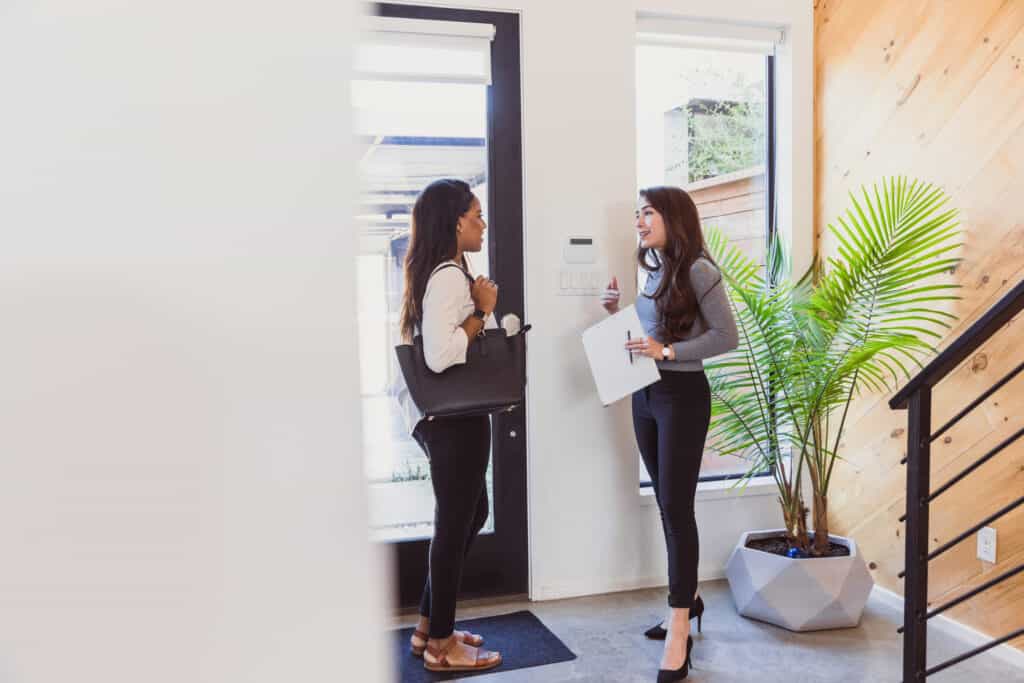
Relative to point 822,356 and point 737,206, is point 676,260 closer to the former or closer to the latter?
point 822,356

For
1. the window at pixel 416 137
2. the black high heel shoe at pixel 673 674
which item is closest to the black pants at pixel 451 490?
the window at pixel 416 137

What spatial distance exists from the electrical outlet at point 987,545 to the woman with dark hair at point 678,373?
0.95m

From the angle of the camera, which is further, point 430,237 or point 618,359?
point 618,359

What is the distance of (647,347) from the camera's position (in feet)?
9.01

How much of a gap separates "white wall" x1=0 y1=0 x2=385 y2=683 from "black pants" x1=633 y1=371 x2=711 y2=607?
243cm

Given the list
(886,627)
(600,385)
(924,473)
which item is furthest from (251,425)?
(886,627)

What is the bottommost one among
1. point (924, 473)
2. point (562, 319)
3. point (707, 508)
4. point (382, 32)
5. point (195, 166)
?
point (707, 508)

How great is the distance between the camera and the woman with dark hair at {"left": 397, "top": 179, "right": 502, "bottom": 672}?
240cm

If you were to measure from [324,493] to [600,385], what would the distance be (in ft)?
8.74

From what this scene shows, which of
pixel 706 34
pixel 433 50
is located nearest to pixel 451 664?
pixel 433 50

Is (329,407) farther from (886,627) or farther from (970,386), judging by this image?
(886,627)

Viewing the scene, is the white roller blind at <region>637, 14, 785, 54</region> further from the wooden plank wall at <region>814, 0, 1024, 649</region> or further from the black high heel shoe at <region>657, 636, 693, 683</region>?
the black high heel shoe at <region>657, 636, 693, 683</region>

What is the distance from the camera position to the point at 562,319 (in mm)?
3357

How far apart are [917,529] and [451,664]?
4.71 ft
